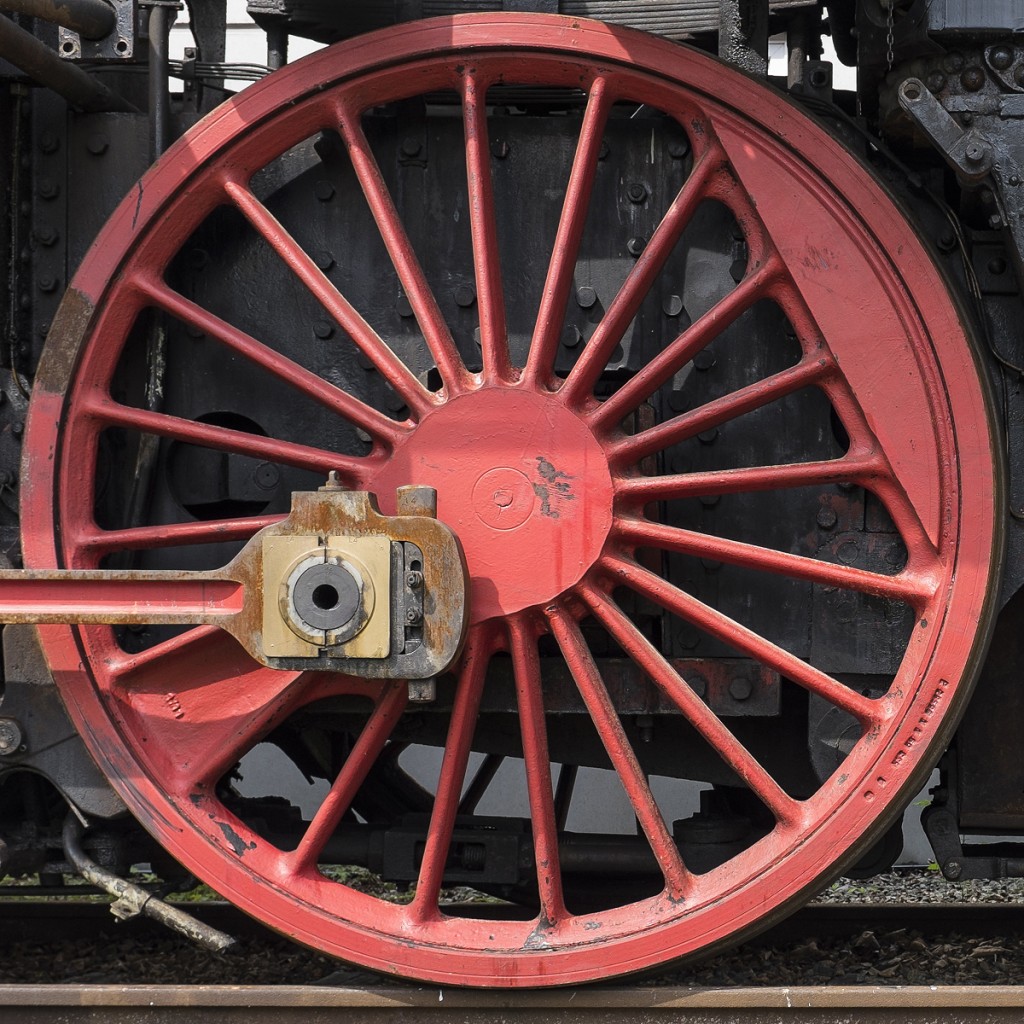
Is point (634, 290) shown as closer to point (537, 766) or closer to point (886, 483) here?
point (886, 483)

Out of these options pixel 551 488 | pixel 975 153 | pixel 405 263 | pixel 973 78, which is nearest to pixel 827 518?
pixel 551 488

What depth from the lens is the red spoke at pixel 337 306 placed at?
8.32 feet

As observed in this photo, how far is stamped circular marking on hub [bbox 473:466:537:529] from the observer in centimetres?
248

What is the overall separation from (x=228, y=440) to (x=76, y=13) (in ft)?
2.90

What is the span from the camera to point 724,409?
249cm

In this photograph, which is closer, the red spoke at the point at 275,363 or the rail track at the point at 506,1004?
the rail track at the point at 506,1004

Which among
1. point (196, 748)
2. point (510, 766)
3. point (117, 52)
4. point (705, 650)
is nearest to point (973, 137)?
point (705, 650)

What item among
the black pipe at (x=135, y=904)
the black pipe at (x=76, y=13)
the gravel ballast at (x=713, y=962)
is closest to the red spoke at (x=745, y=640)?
the gravel ballast at (x=713, y=962)

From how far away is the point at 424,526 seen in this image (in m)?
2.31

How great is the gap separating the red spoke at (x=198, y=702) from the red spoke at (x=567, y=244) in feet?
2.61

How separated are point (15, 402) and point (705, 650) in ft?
5.27

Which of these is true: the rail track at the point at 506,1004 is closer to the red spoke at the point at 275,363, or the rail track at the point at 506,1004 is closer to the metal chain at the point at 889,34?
the red spoke at the point at 275,363

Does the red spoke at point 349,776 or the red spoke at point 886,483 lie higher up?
the red spoke at point 886,483

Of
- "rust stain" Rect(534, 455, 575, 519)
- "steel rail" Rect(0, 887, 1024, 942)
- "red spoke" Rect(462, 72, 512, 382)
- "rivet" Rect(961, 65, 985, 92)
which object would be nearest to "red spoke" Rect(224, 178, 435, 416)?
"red spoke" Rect(462, 72, 512, 382)
